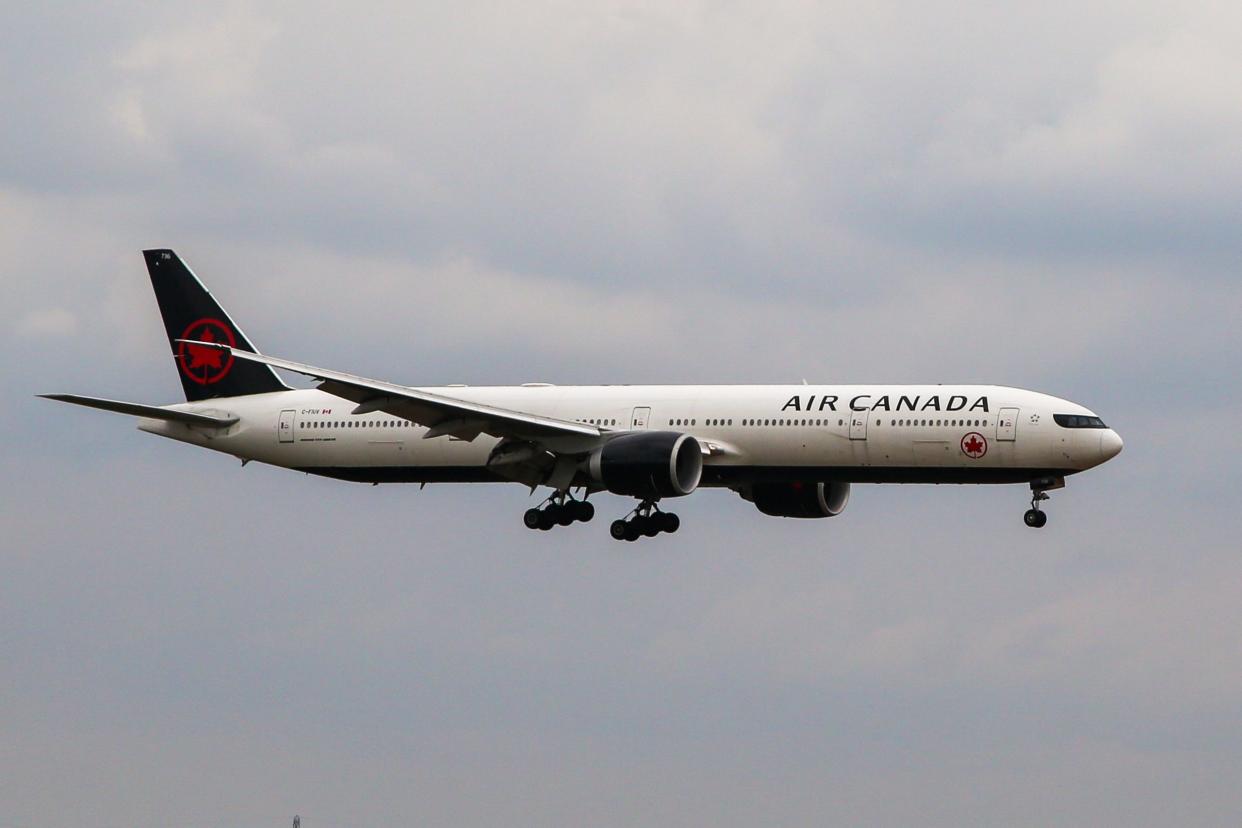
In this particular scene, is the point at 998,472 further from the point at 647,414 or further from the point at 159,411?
the point at 159,411

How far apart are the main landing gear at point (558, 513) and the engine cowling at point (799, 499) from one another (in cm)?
613

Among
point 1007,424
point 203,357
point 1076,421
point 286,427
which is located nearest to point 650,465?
→ point 1007,424

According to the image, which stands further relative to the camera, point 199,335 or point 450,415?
point 199,335

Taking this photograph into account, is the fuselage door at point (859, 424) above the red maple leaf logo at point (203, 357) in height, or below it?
below

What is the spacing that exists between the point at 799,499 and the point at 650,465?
999 cm

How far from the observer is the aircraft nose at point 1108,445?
205 feet

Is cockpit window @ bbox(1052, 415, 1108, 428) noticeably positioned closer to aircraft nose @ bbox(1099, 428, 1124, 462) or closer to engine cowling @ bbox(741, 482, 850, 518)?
aircraft nose @ bbox(1099, 428, 1124, 462)

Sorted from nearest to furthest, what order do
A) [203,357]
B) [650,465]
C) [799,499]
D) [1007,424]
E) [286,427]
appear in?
1. [1007,424]
2. [650,465]
3. [799,499]
4. [286,427]
5. [203,357]

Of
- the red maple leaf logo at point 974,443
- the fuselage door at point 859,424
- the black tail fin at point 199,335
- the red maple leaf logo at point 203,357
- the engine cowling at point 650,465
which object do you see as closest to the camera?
the red maple leaf logo at point 974,443

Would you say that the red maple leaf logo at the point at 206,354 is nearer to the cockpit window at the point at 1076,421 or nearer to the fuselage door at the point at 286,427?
the fuselage door at the point at 286,427

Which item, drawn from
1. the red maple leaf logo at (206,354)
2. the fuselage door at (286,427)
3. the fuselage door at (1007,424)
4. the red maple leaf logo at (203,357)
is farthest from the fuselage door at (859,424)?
the red maple leaf logo at (203,357)

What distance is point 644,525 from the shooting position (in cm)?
6781

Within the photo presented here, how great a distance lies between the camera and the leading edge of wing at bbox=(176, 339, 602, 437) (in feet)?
210

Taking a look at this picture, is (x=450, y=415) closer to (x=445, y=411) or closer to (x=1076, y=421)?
(x=445, y=411)
